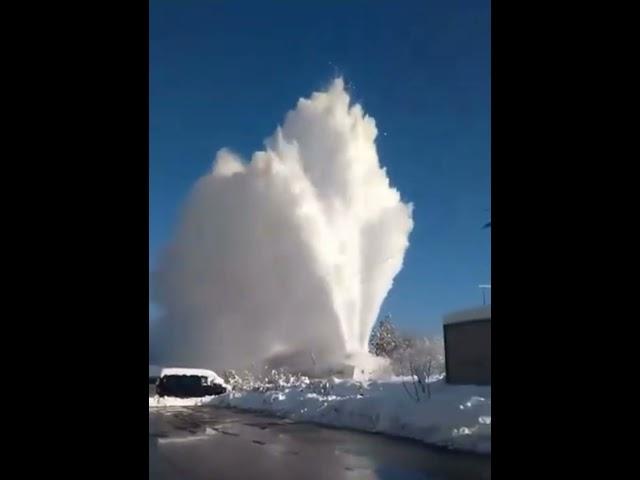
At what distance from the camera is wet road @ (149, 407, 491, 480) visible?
6047 millimetres

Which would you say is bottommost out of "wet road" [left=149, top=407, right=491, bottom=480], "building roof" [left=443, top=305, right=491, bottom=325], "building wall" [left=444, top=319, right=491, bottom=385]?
"wet road" [left=149, top=407, right=491, bottom=480]

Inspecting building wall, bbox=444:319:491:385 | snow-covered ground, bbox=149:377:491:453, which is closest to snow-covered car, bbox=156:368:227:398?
snow-covered ground, bbox=149:377:491:453

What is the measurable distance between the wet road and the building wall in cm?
238

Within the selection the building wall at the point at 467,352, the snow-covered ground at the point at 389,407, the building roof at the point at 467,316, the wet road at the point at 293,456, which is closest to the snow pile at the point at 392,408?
the snow-covered ground at the point at 389,407

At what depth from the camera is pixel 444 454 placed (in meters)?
7.09

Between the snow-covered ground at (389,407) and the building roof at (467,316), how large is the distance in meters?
1.19

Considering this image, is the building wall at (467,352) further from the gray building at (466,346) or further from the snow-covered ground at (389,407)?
the snow-covered ground at (389,407)

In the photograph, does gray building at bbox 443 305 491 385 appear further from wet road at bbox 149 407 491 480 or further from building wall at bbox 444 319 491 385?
wet road at bbox 149 407 491 480

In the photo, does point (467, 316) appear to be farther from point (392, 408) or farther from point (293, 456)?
point (293, 456)

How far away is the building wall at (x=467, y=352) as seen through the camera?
33.2 ft

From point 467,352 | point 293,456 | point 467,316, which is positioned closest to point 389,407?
point 467,352
